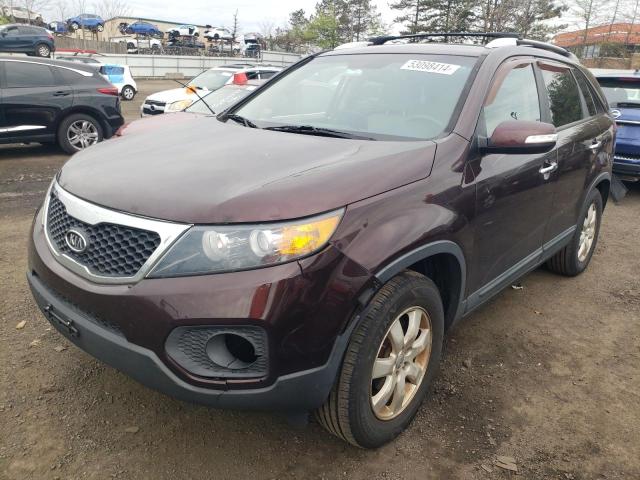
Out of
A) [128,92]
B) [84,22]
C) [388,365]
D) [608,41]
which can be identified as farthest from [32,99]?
[84,22]

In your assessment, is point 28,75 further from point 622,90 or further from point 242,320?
point 622,90

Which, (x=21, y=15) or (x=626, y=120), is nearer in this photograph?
(x=626, y=120)

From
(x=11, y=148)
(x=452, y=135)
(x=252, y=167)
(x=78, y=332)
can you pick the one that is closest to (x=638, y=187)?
(x=452, y=135)

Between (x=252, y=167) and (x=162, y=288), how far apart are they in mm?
626

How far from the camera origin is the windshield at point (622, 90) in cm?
712

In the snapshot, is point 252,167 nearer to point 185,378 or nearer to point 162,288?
point 162,288

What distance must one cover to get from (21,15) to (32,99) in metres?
43.4

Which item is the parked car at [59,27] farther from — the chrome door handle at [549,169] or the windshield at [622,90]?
the chrome door handle at [549,169]

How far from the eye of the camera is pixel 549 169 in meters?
3.17

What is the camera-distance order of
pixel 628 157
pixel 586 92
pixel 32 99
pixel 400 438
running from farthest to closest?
pixel 32 99, pixel 628 157, pixel 586 92, pixel 400 438

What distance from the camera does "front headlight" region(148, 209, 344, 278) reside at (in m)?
1.79

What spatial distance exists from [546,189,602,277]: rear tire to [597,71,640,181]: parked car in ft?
9.82

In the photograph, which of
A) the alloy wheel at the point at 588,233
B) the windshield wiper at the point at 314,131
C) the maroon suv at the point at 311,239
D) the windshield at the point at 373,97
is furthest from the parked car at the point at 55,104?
the alloy wheel at the point at 588,233

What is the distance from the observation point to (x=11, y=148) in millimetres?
9234
